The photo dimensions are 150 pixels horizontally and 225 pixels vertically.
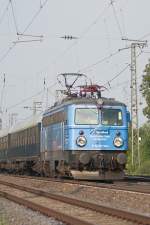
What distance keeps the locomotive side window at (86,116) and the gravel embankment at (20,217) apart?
882 centimetres

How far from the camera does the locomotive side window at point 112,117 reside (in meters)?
23.4

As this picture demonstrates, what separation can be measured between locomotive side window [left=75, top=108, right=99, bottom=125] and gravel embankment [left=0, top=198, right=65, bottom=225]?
8824 mm

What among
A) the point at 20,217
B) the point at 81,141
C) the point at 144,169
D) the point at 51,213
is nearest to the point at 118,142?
the point at 81,141

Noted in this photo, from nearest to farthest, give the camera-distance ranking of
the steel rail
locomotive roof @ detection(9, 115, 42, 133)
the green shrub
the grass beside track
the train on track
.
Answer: the steel rail < the grass beside track < the train on track < locomotive roof @ detection(9, 115, 42, 133) < the green shrub

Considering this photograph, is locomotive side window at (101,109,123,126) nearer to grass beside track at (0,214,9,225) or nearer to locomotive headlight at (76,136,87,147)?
locomotive headlight at (76,136,87,147)

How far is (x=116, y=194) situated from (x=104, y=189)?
1.51m

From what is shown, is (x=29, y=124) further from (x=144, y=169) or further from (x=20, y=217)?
(x=20, y=217)

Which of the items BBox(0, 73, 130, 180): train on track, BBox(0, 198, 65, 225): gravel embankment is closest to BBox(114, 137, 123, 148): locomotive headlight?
BBox(0, 73, 130, 180): train on track

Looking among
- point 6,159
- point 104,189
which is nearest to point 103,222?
point 104,189

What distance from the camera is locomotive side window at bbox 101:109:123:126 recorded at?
2336 centimetres

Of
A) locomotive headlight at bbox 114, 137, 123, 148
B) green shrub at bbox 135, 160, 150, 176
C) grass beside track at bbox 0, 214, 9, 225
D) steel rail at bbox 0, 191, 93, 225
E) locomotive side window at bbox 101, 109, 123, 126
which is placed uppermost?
locomotive side window at bbox 101, 109, 123, 126

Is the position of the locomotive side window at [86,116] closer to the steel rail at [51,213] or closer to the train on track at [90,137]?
the train on track at [90,137]

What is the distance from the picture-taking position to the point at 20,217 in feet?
39.4

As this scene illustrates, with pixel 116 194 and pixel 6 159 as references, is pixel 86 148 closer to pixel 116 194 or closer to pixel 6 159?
pixel 116 194
